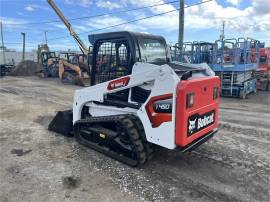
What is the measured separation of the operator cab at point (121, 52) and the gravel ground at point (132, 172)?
147 centimetres

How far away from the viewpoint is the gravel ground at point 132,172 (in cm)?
317

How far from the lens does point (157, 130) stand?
350cm

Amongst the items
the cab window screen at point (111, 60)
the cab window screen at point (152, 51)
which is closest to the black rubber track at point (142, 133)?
the cab window screen at point (111, 60)

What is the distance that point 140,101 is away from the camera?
3859 millimetres

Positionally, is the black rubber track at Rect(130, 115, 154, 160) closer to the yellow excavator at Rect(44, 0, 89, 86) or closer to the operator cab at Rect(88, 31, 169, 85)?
the operator cab at Rect(88, 31, 169, 85)

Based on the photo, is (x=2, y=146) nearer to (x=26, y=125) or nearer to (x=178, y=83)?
(x=26, y=125)

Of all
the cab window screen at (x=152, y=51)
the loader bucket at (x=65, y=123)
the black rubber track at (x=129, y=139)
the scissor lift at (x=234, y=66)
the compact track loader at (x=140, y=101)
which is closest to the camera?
the compact track loader at (x=140, y=101)

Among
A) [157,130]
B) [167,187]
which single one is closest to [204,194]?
[167,187]

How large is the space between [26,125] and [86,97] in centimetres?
267

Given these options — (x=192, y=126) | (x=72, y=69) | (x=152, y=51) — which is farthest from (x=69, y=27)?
(x=192, y=126)

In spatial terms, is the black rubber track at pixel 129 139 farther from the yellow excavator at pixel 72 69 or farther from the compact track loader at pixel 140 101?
the yellow excavator at pixel 72 69

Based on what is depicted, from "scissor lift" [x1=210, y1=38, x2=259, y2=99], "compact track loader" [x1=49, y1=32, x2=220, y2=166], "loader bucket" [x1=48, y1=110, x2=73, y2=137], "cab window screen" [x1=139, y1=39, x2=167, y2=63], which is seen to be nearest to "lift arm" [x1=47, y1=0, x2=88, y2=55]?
"scissor lift" [x1=210, y1=38, x2=259, y2=99]

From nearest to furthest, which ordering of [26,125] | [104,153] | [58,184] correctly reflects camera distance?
[58,184] → [104,153] → [26,125]

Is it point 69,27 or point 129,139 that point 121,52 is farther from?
point 69,27
